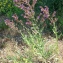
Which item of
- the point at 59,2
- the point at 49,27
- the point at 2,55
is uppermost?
the point at 59,2

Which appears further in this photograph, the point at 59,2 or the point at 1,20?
the point at 1,20

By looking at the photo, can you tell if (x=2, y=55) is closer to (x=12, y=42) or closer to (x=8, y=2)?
(x=12, y=42)

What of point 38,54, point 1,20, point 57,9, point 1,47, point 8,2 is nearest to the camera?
point 38,54

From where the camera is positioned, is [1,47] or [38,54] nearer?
[38,54]

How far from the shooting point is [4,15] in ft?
22.9

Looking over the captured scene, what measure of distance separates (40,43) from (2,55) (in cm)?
105

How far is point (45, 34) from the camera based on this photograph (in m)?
5.51

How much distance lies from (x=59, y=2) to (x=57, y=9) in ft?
0.89

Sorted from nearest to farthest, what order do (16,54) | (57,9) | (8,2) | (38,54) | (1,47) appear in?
(38,54) < (16,54) < (1,47) < (57,9) < (8,2)

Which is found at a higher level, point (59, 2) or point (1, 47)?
point (59, 2)

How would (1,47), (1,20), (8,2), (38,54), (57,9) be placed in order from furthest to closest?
1. (8,2)
2. (1,20)
3. (57,9)
4. (1,47)
5. (38,54)

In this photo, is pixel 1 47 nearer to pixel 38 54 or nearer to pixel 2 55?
pixel 2 55

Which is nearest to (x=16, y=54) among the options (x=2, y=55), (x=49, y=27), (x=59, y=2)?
(x=2, y=55)

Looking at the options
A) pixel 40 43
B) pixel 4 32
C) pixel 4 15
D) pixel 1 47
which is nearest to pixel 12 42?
pixel 1 47
